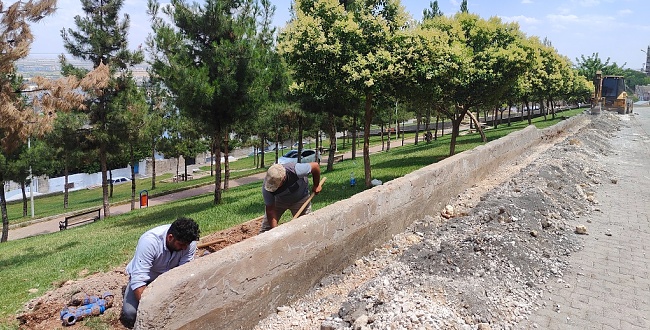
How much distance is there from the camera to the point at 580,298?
4.67 m

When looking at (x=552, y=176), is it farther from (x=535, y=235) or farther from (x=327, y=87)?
(x=327, y=87)

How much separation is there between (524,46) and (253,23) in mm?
10654

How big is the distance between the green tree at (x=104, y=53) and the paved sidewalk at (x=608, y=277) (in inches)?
482

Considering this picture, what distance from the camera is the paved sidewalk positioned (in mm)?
4238

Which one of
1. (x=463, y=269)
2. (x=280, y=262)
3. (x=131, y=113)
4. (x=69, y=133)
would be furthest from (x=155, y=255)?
(x=69, y=133)

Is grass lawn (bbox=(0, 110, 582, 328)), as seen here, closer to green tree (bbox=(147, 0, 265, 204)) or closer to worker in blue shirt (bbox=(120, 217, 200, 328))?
worker in blue shirt (bbox=(120, 217, 200, 328))

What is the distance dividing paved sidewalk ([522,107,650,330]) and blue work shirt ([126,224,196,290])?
3203mm

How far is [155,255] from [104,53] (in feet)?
37.5

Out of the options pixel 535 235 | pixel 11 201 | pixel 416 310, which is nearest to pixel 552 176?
pixel 535 235

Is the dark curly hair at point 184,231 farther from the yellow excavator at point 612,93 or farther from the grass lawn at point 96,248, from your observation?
the yellow excavator at point 612,93

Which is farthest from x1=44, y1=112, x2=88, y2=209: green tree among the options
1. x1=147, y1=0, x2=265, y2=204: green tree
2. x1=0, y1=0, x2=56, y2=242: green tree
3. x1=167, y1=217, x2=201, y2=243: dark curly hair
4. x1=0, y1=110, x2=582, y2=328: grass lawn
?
x1=167, y1=217, x2=201, y2=243: dark curly hair

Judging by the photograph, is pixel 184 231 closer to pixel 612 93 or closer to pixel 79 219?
pixel 79 219

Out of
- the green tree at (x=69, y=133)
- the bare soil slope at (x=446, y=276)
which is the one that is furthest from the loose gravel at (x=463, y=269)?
the green tree at (x=69, y=133)

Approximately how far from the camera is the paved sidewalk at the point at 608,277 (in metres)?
4.24
